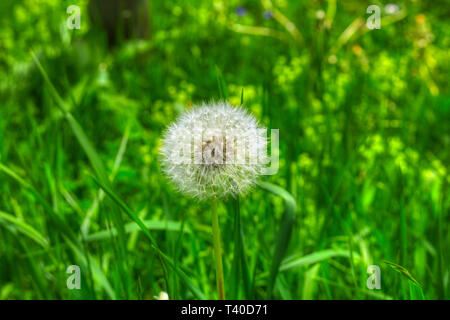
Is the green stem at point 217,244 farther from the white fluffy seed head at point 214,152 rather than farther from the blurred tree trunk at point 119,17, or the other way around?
the blurred tree trunk at point 119,17

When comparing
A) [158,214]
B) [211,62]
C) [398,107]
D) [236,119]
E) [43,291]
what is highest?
[211,62]

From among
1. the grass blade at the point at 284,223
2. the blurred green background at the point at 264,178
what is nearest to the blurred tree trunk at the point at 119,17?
the blurred green background at the point at 264,178

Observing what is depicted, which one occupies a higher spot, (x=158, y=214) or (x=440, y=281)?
(x=158, y=214)

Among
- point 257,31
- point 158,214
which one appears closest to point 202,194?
point 158,214
